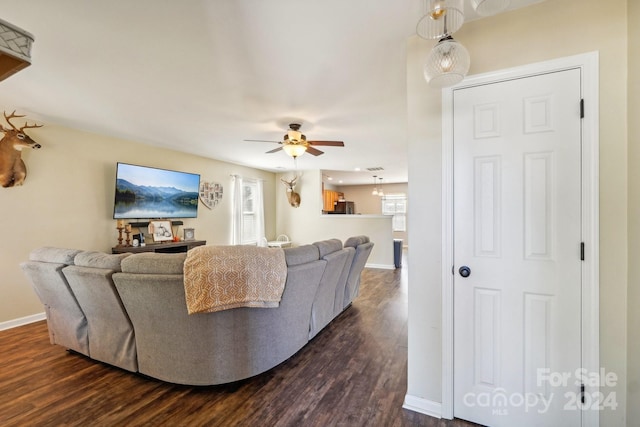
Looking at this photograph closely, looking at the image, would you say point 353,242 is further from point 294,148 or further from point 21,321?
point 21,321

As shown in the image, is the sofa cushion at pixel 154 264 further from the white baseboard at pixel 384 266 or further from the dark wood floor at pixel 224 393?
the white baseboard at pixel 384 266

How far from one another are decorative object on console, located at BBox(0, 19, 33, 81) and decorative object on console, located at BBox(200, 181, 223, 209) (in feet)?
15.4

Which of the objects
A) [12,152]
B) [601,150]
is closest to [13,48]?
[601,150]

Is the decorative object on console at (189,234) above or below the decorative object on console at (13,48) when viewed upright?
below

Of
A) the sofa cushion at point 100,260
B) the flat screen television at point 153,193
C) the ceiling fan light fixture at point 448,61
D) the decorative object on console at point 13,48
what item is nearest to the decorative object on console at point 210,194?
the flat screen television at point 153,193

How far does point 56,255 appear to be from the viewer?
2.30 meters

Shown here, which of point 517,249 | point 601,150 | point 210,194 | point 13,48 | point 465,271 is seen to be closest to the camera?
point 13,48

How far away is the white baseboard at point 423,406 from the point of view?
5.72 ft

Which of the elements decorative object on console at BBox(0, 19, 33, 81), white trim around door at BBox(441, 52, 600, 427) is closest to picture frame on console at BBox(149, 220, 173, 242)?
decorative object on console at BBox(0, 19, 33, 81)

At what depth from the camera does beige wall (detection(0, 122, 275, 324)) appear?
3.22 m

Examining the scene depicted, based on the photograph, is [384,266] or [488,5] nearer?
[488,5]

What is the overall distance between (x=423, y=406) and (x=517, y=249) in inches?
45.1

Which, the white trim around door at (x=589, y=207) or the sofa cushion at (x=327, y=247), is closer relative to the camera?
the white trim around door at (x=589, y=207)

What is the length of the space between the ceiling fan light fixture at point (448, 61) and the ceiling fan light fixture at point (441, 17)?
51 millimetres
